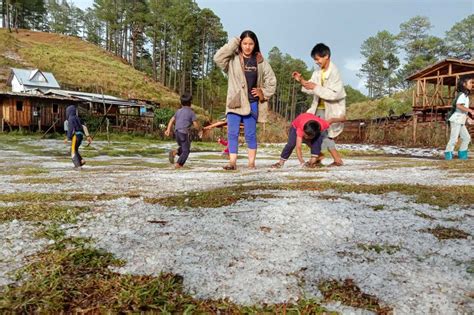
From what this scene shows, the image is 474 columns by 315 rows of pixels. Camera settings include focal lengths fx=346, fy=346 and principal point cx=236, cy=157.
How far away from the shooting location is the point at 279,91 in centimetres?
8062

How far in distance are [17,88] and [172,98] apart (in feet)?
68.2

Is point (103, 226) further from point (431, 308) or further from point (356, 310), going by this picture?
point (431, 308)

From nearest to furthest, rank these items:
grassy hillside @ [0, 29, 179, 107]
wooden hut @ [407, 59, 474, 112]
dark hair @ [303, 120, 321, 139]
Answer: dark hair @ [303, 120, 321, 139]
wooden hut @ [407, 59, 474, 112]
grassy hillside @ [0, 29, 179, 107]

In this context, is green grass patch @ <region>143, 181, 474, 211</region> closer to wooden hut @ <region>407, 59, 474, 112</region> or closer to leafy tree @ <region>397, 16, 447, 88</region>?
wooden hut @ <region>407, 59, 474, 112</region>

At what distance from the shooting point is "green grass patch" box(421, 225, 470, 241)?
2023 millimetres

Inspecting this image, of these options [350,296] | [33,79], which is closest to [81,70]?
[33,79]

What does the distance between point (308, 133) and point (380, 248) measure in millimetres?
4467

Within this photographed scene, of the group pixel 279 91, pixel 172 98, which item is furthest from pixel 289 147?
pixel 279 91

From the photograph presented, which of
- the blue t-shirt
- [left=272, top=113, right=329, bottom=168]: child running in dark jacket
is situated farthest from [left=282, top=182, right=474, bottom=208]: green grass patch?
the blue t-shirt

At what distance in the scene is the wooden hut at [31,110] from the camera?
30438 millimetres

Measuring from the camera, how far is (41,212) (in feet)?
8.11

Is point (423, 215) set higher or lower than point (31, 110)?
lower

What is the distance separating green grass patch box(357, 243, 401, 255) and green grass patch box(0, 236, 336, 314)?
2.18ft

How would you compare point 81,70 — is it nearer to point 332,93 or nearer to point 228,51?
point 228,51
